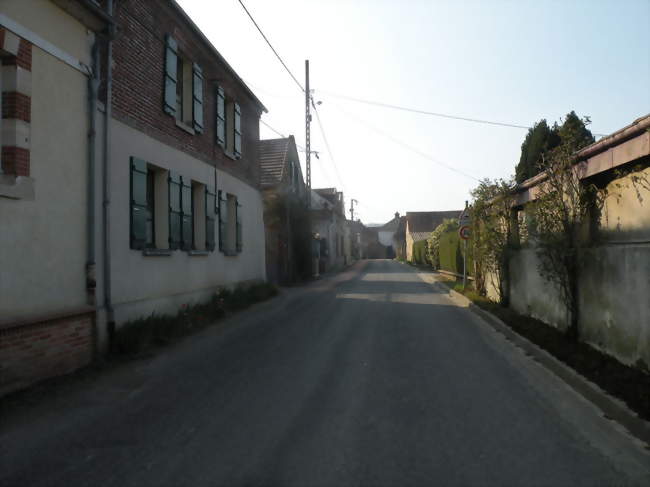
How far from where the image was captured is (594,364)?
600 centimetres

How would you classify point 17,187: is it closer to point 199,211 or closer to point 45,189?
point 45,189

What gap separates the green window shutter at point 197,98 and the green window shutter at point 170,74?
2.95 feet

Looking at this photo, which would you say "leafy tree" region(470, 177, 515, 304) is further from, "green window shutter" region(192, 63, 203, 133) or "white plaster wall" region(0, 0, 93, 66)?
"white plaster wall" region(0, 0, 93, 66)

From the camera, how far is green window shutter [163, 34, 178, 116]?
9.86 m

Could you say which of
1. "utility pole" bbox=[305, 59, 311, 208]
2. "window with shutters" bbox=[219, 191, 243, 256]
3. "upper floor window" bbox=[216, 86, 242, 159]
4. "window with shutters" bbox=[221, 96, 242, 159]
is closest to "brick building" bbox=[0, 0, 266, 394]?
"upper floor window" bbox=[216, 86, 242, 159]

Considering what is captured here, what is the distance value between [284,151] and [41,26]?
668 inches

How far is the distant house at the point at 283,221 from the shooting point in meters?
19.6

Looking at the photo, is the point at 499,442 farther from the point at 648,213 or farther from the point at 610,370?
the point at 648,213

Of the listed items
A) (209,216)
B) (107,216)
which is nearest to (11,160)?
(107,216)

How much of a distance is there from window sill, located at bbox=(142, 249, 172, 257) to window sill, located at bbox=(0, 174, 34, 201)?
310 centimetres

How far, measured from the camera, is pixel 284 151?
75.4 ft

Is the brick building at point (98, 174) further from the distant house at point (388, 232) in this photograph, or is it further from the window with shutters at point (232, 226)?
the distant house at point (388, 232)

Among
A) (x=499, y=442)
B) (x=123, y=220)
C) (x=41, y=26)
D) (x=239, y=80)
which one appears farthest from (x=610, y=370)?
(x=239, y=80)

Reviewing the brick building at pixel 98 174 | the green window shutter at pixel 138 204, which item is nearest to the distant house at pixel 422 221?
the brick building at pixel 98 174
